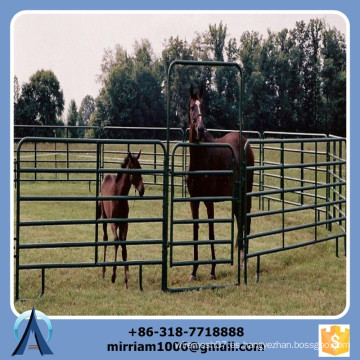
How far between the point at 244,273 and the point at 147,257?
6.17 ft

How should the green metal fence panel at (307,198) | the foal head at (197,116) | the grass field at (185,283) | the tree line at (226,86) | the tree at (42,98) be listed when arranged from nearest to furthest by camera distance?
the grass field at (185,283)
the foal head at (197,116)
the green metal fence panel at (307,198)
the tree line at (226,86)
the tree at (42,98)

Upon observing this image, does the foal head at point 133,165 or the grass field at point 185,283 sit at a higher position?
the foal head at point 133,165

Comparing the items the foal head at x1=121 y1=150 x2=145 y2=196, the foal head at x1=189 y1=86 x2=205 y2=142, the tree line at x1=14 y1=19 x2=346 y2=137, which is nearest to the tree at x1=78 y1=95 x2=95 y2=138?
the tree line at x1=14 y1=19 x2=346 y2=137

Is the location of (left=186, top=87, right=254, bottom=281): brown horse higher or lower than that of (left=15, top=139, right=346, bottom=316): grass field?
higher

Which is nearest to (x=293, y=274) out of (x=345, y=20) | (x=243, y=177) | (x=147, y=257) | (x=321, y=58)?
(x=243, y=177)

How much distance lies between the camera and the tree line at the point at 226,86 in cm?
1032

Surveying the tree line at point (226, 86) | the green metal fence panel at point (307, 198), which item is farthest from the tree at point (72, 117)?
the green metal fence panel at point (307, 198)

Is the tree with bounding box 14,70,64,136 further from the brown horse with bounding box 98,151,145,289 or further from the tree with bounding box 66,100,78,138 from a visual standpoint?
the brown horse with bounding box 98,151,145,289

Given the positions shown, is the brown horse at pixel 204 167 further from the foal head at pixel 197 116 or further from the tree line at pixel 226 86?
the tree line at pixel 226 86

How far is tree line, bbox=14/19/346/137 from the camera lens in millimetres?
10320

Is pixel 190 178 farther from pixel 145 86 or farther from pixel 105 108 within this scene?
pixel 105 108

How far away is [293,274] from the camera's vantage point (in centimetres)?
739

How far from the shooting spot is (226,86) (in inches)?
534

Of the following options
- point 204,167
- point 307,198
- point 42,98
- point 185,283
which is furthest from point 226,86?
point 185,283
